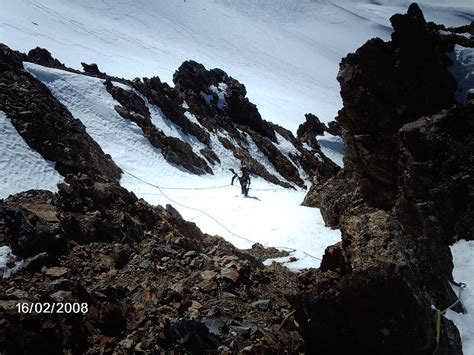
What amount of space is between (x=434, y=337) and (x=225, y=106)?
4384cm

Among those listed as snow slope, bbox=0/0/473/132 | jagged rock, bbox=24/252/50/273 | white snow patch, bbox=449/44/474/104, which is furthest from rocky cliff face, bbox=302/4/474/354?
snow slope, bbox=0/0/473/132

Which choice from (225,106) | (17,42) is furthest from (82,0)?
(225,106)

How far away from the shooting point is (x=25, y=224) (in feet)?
26.4

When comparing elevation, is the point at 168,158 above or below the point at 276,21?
below

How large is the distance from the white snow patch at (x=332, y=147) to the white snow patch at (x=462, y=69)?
40667 mm

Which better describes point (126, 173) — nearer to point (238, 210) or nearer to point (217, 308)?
point (238, 210)

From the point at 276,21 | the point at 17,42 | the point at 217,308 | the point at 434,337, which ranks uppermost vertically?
the point at 276,21

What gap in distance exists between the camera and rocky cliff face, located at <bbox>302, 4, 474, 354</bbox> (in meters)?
5.37

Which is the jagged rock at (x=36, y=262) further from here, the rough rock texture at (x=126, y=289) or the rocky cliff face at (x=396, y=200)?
the rocky cliff face at (x=396, y=200)

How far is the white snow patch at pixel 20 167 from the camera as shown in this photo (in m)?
12.7

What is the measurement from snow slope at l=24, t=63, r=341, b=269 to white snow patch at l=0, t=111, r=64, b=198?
5288 millimetres

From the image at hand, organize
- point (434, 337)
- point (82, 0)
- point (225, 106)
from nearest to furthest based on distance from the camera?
1. point (434, 337)
2. point (225, 106)
3. point (82, 0)

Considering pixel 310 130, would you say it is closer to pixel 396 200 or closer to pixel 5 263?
pixel 396 200

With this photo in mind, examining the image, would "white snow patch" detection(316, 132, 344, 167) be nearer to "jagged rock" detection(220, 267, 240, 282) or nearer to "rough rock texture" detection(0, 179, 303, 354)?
"rough rock texture" detection(0, 179, 303, 354)
